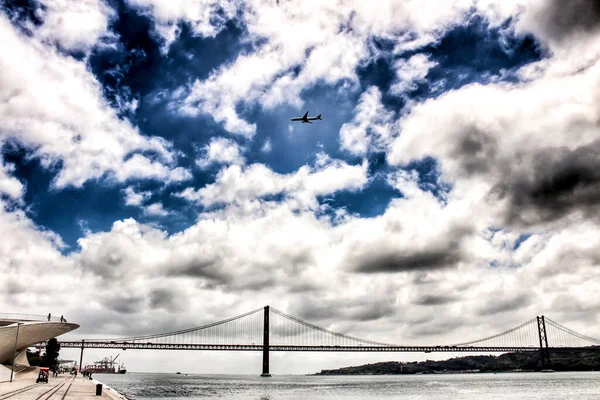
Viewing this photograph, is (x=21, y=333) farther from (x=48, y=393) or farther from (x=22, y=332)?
(x=48, y=393)

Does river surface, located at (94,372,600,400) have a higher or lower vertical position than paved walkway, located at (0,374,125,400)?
lower

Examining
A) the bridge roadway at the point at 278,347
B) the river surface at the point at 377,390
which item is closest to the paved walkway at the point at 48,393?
the river surface at the point at 377,390

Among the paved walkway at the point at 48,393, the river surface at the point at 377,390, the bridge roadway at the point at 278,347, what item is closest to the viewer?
the paved walkway at the point at 48,393

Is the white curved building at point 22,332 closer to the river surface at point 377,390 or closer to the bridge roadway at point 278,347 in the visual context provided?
the river surface at point 377,390

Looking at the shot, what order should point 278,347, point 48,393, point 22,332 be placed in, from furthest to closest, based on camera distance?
point 278,347, point 22,332, point 48,393

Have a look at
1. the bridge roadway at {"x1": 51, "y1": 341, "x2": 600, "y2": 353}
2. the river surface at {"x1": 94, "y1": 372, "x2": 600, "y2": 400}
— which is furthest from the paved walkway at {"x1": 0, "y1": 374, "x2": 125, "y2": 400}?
the bridge roadway at {"x1": 51, "y1": 341, "x2": 600, "y2": 353}

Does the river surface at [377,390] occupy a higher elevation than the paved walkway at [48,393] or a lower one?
lower

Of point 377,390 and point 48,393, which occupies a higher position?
point 48,393

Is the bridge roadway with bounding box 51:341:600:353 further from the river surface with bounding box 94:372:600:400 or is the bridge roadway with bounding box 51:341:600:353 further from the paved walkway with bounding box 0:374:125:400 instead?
the paved walkway with bounding box 0:374:125:400

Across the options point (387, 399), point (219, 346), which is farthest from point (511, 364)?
point (387, 399)

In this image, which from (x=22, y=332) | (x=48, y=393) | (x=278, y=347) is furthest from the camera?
(x=278, y=347)

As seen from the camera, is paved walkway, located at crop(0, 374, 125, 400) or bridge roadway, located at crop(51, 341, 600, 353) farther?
bridge roadway, located at crop(51, 341, 600, 353)

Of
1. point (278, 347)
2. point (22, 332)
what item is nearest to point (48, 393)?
point (22, 332)
